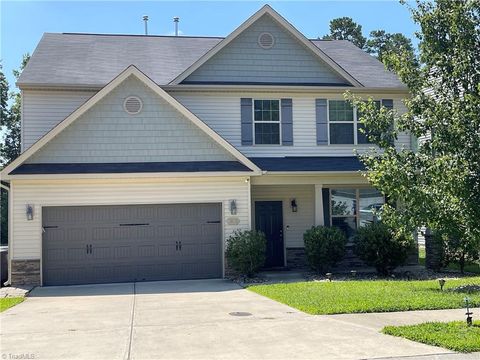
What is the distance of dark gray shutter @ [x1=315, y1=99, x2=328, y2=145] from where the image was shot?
731 inches

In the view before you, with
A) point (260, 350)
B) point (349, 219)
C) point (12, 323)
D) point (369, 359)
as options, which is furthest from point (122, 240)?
point (369, 359)

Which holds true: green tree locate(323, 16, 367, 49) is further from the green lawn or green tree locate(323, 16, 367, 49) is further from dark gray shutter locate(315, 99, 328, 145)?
the green lawn

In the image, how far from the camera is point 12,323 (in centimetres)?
952

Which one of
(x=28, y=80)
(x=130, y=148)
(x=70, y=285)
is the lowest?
(x=70, y=285)

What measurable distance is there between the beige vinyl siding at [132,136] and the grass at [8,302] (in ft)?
13.5

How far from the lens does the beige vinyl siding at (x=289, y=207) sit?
723 inches

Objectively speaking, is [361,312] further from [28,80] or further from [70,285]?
[28,80]

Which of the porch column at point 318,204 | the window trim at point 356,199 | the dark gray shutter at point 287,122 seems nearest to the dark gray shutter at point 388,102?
the window trim at point 356,199

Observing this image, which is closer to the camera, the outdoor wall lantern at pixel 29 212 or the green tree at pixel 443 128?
the green tree at pixel 443 128

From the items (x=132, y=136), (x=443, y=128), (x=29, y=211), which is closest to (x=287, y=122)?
(x=132, y=136)

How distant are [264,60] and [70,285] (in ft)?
31.7

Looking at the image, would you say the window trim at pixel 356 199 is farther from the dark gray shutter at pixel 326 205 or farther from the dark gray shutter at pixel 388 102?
the dark gray shutter at pixel 388 102

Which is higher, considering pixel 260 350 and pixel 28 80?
pixel 28 80

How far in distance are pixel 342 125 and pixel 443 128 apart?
430 inches
